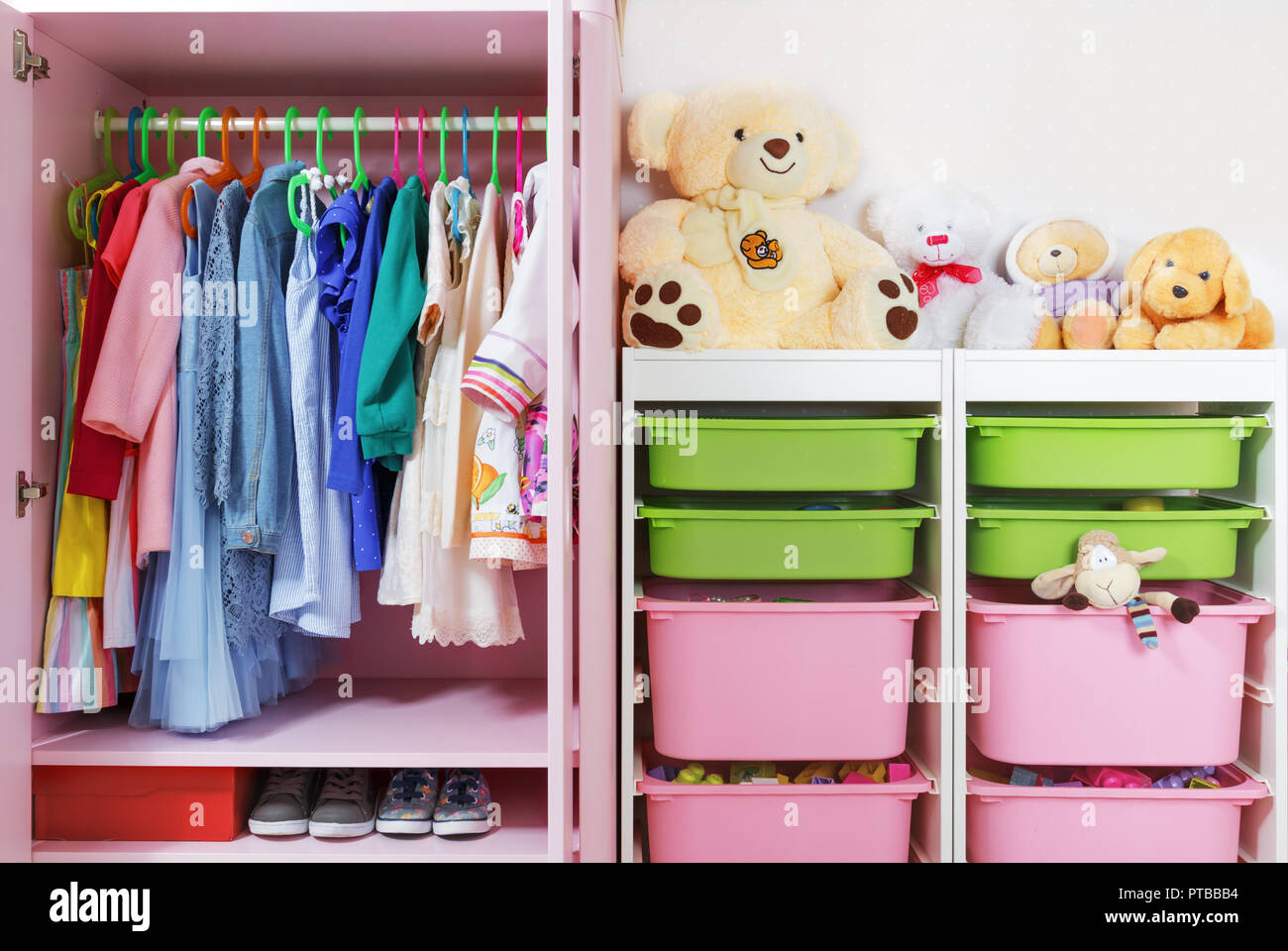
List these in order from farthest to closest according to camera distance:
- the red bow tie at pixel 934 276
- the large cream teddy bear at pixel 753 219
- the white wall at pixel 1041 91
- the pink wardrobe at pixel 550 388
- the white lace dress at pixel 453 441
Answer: the white wall at pixel 1041 91 → the red bow tie at pixel 934 276 → the large cream teddy bear at pixel 753 219 → the white lace dress at pixel 453 441 → the pink wardrobe at pixel 550 388

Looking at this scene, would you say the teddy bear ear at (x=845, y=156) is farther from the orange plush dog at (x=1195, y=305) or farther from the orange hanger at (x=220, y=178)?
the orange hanger at (x=220, y=178)

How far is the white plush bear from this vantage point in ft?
6.44

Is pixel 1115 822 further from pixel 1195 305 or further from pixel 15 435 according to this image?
pixel 15 435

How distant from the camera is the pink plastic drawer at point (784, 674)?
5.71 ft

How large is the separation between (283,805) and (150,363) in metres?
0.83

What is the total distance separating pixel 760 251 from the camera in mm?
1902

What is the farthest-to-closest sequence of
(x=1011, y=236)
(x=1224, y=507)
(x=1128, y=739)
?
(x=1011, y=236) < (x=1224, y=507) < (x=1128, y=739)

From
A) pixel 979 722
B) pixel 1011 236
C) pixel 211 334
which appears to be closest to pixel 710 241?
pixel 1011 236

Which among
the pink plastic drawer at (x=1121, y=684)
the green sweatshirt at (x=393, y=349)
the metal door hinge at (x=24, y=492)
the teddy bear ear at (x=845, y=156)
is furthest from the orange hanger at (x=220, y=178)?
the pink plastic drawer at (x=1121, y=684)

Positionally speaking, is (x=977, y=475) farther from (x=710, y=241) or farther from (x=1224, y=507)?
(x=710, y=241)

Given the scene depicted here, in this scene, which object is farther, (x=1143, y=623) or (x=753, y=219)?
(x=753, y=219)

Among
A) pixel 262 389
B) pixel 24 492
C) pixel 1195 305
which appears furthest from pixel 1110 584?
pixel 24 492

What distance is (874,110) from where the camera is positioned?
2.11 m
